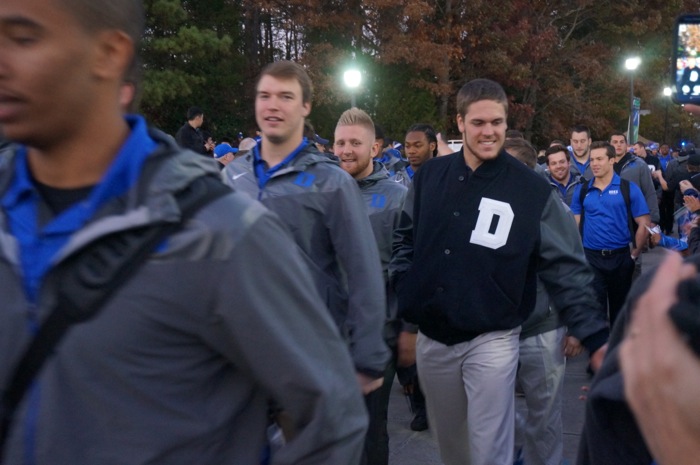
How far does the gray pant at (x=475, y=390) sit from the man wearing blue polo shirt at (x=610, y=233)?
3.31 meters

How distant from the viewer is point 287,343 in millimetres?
1501

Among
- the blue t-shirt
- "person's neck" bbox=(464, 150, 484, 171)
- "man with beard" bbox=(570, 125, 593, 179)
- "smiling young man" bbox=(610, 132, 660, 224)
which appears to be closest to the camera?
"person's neck" bbox=(464, 150, 484, 171)

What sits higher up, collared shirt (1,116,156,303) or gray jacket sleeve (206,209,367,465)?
collared shirt (1,116,156,303)

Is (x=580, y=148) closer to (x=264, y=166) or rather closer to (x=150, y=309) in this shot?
(x=264, y=166)

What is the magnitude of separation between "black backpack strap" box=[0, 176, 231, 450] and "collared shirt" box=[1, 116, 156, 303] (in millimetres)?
59

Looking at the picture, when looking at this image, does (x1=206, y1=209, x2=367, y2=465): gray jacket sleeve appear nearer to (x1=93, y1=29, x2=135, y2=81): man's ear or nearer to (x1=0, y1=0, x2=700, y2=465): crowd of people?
(x1=0, y1=0, x2=700, y2=465): crowd of people

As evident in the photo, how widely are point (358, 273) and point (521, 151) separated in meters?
2.62

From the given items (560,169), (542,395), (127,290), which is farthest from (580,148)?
(127,290)

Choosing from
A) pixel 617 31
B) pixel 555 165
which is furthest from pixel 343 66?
pixel 555 165

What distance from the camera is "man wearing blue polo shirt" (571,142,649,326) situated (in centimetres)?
695

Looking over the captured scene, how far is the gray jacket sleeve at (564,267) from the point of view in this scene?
3.60m

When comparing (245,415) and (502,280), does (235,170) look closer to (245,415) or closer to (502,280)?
(502,280)

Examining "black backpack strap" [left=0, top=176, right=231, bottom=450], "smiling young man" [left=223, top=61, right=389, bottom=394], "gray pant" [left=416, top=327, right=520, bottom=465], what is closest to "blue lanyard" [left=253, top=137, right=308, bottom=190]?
"smiling young man" [left=223, top=61, right=389, bottom=394]

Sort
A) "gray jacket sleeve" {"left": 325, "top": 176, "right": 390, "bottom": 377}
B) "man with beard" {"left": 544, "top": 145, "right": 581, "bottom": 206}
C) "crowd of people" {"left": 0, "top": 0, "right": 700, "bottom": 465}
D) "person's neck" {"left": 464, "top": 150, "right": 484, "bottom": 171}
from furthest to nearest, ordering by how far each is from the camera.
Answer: "man with beard" {"left": 544, "top": 145, "right": 581, "bottom": 206} < "person's neck" {"left": 464, "top": 150, "right": 484, "bottom": 171} < "gray jacket sleeve" {"left": 325, "top": 176, "right": 390, "bottom": 377} < "crowd of people" {"left": 0, "top": 0, "right": 700, "bottom": 465}
